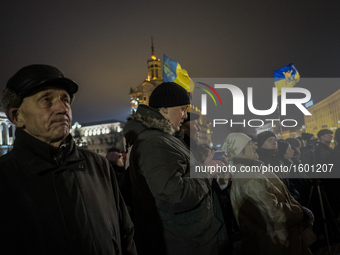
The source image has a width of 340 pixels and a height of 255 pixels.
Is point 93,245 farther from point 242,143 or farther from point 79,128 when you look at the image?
point 79,128

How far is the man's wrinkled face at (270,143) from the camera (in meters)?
4.09

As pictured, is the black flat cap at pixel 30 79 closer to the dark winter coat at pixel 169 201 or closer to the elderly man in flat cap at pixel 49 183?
the elderly man in flat cap at pixel 49 183

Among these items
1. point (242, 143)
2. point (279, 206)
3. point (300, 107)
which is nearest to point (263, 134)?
point (242, 143)

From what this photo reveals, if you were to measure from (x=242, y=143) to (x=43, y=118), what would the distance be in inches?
93.8

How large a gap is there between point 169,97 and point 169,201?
1.14 meters

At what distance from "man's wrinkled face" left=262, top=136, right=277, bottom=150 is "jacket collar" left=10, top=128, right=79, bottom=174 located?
3369 millimetres

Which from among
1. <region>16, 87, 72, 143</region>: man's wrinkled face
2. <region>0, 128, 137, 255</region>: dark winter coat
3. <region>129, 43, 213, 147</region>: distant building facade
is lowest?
<region>0, 128, 137, 255</region>: dark winter coat

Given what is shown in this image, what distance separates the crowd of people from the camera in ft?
4.78

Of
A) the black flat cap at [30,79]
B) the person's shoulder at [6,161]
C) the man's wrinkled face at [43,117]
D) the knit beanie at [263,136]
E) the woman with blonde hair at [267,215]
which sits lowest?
the woman with blonde hair at [267,215]

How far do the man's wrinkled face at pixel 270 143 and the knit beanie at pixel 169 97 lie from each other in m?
1.87

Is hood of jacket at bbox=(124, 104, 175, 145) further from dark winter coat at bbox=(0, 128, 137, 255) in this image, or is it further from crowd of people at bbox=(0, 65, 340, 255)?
dark winter coat at bbox=(0, 128, 137, 255)

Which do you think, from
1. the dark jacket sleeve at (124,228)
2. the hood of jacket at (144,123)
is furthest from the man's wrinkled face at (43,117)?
the hood of jacket at (144,123)

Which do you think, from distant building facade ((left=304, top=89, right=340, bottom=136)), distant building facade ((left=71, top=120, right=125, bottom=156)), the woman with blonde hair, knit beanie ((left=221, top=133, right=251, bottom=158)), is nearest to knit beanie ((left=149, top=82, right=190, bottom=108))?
knit beanie ((left=221, top=133, right=251, bottom=158))

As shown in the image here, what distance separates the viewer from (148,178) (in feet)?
7.47
